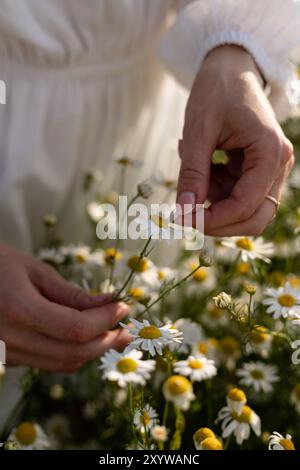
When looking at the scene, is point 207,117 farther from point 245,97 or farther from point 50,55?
point 50,55

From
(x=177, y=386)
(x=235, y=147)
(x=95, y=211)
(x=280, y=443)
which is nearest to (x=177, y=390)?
(x=177, y=386)

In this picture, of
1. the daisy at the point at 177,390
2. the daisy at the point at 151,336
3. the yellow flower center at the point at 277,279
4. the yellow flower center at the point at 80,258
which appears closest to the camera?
the daisy at the point at 151,336

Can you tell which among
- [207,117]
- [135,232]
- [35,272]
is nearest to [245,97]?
[207,117]

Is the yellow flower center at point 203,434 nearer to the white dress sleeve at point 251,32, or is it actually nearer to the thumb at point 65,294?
the thumb at point 65,294

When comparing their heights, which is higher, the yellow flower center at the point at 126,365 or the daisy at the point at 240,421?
the yellow flower center at the point at 126,365

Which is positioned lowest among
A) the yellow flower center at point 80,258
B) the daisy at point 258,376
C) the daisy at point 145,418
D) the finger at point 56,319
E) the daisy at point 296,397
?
the daisy at point 145,418

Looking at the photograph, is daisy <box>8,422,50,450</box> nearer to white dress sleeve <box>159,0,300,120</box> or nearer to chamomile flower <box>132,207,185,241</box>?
chamomile flower <box>132,207,185,241</box>

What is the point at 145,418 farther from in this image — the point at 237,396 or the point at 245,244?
the point at 245,244

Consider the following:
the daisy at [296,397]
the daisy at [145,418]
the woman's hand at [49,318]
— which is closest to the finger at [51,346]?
the woman's hand at [49,318]

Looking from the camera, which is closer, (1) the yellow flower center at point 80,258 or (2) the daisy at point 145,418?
(2) the daisy at point 145,418
